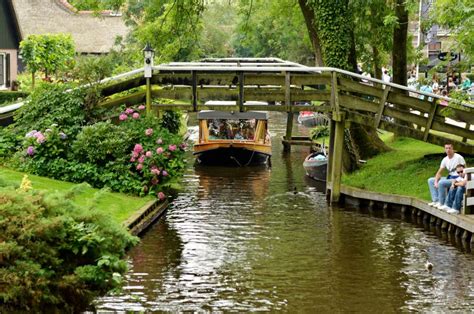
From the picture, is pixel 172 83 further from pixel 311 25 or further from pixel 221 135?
pixel 221 135

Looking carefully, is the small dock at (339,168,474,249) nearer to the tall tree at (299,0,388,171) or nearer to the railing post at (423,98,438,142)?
the railing post at (423,98,438,142)

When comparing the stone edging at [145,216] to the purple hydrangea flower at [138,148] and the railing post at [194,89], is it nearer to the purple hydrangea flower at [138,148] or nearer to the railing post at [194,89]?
the purple hydrangea flower at [138,148]

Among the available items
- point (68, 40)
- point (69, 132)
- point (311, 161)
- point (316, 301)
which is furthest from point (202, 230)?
point (68, 40)

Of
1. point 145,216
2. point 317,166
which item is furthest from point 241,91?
point 317,166

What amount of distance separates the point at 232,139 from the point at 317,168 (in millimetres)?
5924

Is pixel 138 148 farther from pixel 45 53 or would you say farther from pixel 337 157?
pixel 45 53

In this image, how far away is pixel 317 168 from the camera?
32906 millimetres

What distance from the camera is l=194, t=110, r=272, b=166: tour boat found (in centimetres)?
3688

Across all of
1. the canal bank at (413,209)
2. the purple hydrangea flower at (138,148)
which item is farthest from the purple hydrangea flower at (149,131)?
the canal bank at (413,209)

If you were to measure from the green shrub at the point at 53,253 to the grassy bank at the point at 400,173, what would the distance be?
13.9 meters

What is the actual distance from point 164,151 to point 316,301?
30.8ft

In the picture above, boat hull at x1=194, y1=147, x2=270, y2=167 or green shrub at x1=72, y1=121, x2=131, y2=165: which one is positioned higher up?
green shrub at x1=72, y1=121, x2=131, y2=165

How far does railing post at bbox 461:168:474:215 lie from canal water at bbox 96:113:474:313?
86 centimetres

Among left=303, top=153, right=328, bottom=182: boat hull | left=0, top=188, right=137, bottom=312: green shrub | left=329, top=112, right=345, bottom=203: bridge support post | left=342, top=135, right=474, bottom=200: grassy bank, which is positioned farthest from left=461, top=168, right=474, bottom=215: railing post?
left=0, top=188, right=137, bottom=312: green shrub
